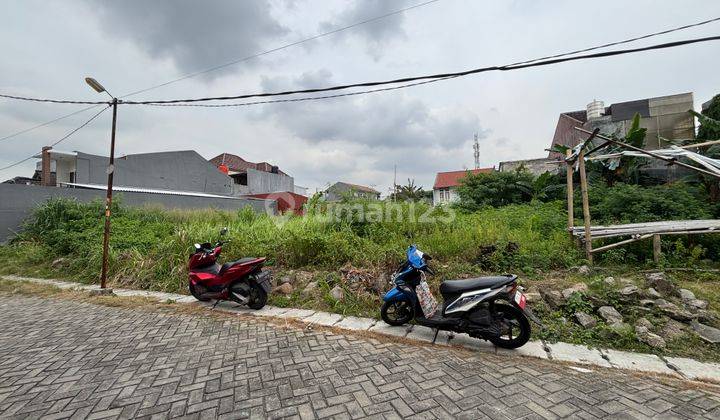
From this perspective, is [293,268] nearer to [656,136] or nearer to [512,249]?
[512,249]

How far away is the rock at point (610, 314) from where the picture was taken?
373 cm

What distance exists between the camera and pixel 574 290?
14.0 ft

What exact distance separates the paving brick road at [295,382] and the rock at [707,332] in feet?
3.70

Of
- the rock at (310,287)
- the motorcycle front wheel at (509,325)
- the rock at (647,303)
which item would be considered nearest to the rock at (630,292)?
the rock at (647,303)

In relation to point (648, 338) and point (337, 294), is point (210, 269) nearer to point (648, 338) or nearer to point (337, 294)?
point (337, 294)

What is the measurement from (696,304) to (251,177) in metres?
29.5

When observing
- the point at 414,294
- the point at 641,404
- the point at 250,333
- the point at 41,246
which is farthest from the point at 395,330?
the point at 41,246

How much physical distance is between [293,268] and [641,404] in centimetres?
527

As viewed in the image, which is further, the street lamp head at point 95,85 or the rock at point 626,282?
the street lamp head at point 95,85

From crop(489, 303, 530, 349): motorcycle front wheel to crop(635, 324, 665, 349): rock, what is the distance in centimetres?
128

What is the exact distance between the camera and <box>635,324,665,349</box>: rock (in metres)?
3.33

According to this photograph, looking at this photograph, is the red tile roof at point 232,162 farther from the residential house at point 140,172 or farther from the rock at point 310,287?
the rock at point 310,287

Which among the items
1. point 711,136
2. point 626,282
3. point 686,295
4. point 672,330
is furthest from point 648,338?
point 711,136

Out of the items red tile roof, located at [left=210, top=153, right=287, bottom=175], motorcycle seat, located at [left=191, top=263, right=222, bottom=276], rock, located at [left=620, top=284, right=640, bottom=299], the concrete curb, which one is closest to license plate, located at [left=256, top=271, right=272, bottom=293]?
the concrete curb
